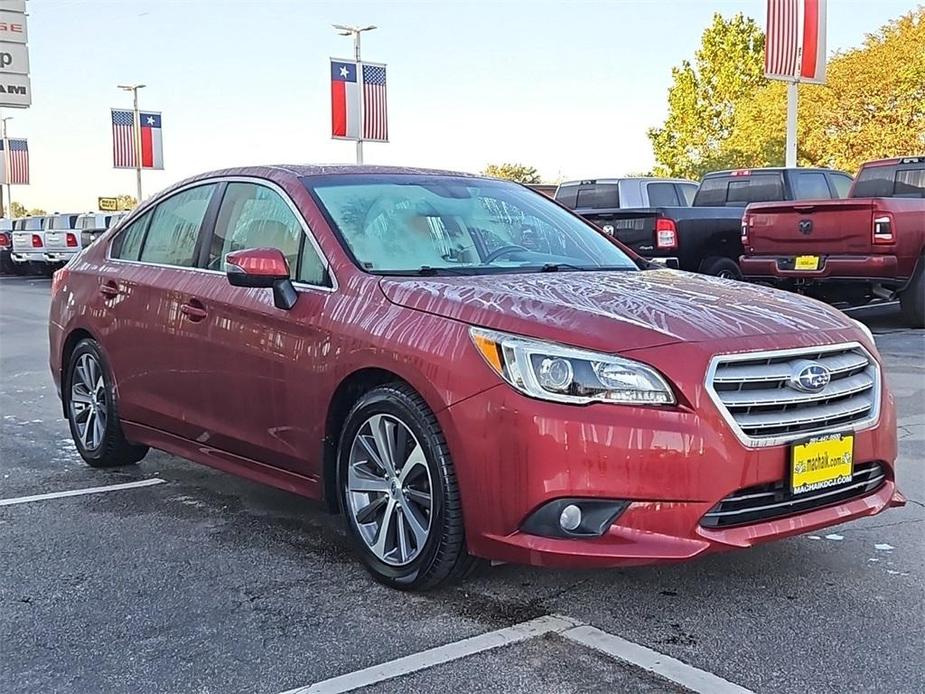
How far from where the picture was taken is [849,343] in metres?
3.80

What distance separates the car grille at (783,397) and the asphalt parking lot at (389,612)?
64cm

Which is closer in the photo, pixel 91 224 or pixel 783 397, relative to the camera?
pixel 783 397

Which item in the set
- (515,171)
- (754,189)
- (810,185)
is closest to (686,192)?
(754,189)

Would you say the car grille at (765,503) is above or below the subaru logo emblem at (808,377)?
below

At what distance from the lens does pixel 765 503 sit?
3.49 metres

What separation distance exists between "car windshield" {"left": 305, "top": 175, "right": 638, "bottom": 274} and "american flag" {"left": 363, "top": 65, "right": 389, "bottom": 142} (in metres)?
22.5

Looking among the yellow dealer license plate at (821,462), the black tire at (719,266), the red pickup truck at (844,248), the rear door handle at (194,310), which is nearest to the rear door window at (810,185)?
the black tire at (719,266)

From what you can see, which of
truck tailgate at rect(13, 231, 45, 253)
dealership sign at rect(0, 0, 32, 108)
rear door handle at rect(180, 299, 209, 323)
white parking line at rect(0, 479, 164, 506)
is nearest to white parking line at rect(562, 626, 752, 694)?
rear door handle at rect(180, 299, 209, 323)

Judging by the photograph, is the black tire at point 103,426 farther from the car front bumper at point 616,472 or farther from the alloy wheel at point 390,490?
the car front bumper at point 616,472

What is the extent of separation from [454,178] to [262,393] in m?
1.43

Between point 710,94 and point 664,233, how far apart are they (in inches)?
1633

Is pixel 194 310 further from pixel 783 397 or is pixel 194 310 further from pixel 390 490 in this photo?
pixel 783 397

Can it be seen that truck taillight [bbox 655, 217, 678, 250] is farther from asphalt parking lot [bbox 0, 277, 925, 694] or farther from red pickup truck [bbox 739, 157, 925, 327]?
asphalt parking lot [bbox 0, 277, 925, 694]

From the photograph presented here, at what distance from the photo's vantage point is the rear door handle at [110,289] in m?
5.55
